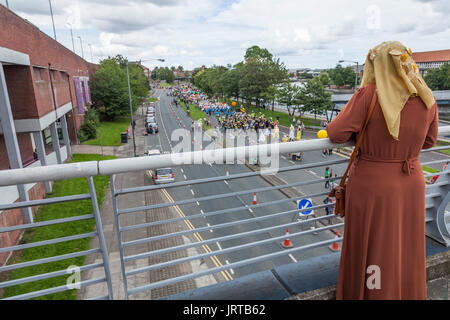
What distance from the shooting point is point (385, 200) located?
190cm

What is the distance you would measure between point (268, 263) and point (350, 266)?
10024 mm

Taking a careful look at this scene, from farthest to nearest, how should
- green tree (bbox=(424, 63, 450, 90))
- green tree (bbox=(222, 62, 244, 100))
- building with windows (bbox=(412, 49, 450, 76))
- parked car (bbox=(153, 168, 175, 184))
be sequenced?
1. building with windows (bbox=(412, 49, 450, 76))
2. green tree (bbox=(222, 62, 244, 100))
3. green tree (bbox=(424, 63, 450, 90))
4. parked car (bbox=(153, 168, 175, 184))

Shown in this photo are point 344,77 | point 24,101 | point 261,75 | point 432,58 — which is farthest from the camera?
point 344,77

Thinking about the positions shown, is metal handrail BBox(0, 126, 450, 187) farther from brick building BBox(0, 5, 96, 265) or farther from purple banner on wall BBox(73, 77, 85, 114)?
purple banner on wall BBox(73, 77, 85, 114)

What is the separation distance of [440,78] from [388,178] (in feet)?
221

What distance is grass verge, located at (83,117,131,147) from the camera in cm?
3281

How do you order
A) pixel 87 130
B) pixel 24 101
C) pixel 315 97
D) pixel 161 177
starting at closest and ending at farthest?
pixel 24 101
pixel 161 177
pixel 87 130
pixel 315 97

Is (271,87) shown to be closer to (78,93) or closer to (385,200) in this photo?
(78,93)

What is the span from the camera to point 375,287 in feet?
6.73

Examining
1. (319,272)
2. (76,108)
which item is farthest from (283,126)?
(319,272)

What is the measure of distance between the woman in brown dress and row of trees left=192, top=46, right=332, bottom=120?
1523 inches

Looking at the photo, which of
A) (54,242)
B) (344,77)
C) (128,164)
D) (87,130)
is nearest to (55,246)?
(54,242)

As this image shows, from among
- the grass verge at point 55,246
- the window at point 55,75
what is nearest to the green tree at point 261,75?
the window at point 55,75

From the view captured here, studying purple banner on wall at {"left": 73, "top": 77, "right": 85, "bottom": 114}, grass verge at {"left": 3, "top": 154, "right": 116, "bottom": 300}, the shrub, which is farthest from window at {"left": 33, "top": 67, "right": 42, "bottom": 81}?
the shrub
